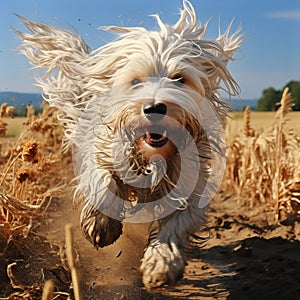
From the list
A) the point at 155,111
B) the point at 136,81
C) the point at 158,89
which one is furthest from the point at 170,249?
the point at 136,81

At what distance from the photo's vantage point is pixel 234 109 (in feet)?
15.7

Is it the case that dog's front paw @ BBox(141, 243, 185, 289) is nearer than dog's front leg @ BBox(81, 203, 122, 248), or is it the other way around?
dog's front paw @ BBox(141, 243, 185, 289)

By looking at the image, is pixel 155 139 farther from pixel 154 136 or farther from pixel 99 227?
pixel 99 227

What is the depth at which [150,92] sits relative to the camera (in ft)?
12.2

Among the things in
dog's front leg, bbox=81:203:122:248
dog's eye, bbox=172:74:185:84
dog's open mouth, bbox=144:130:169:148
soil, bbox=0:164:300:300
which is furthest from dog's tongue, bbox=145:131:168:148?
soil, bbox=0:164:300:300

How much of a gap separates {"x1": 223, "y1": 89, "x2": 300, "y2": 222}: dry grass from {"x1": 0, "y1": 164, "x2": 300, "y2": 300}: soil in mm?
282

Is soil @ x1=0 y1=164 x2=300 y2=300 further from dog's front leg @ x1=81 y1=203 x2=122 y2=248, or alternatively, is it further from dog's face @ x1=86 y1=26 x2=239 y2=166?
dog's face @ x1=86 y1=26 x2=239 y2=166

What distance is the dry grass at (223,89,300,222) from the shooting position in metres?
6.28

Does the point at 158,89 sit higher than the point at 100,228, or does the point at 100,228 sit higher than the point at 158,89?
the point at 158,89

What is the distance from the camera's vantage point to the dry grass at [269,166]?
20.6 ft

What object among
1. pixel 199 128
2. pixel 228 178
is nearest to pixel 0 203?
pixel 199 128

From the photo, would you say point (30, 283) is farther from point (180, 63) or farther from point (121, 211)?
point (180, 63)

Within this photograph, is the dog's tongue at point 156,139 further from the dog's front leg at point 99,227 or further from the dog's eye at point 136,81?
the dog's front leg at point 99,227

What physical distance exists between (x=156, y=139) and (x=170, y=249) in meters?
0.70
